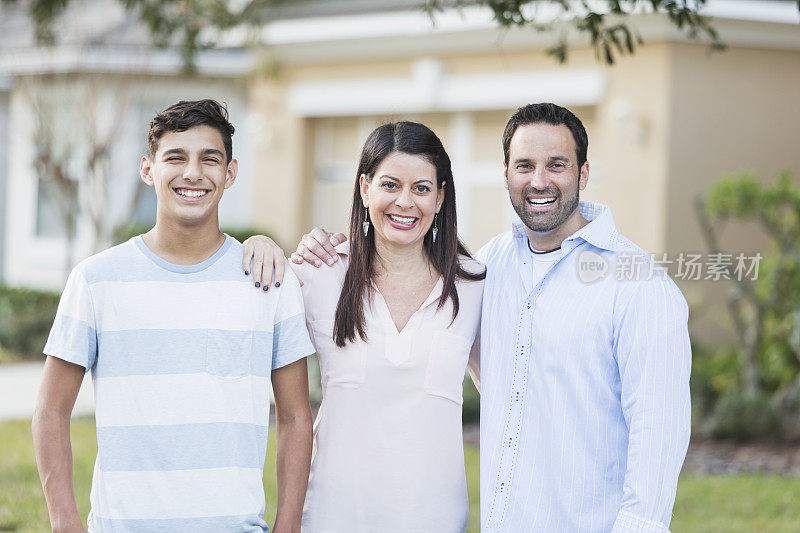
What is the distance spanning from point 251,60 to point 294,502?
10.6m

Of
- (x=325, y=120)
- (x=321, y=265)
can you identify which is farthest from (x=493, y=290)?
(x=325, y=120)

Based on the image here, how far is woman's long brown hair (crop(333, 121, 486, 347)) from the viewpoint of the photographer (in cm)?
316

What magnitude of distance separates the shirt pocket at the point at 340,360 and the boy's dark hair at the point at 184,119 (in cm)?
70

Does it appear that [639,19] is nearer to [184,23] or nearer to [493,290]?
[184,23]

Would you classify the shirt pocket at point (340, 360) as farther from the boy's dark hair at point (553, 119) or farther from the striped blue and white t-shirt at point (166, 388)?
the boy's dark hair at point (553, 119)

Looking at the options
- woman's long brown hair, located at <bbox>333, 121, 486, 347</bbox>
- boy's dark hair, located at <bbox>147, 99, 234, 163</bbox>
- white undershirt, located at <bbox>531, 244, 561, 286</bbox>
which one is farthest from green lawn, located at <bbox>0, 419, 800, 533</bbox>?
boy's dark hair, located at <bbox>147, 99, 234, 163</bbox>

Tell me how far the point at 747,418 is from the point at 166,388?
263 inches

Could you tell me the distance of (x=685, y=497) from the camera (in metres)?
6.70

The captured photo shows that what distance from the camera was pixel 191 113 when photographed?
9.36 feet

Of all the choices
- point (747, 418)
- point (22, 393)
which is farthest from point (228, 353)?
point (22, 393)

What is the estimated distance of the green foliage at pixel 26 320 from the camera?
11977 mm

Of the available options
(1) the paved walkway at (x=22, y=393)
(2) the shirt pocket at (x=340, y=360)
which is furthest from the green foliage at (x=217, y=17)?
(1) the paved walkway at (x=22, y=393)

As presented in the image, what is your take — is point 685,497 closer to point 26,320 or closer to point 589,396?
point 589,396

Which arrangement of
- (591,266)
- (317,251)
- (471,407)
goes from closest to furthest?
(591,266) → (317,251) → (471,407)
